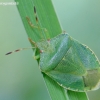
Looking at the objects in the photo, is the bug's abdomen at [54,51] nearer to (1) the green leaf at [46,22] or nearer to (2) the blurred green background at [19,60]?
(1) the green leaf at [46,22]

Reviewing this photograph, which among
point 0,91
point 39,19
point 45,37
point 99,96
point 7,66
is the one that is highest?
point 39,19

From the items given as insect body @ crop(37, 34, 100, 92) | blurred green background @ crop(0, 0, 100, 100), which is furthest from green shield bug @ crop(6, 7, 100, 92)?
blurred green background @ crop(0, 0, 100, 100)

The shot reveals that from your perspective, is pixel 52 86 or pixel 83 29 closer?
pixel 52 86

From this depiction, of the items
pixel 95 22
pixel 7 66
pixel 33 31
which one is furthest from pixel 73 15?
pixel 33 31

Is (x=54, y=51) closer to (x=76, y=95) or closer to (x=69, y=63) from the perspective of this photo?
(x=69, y=63)

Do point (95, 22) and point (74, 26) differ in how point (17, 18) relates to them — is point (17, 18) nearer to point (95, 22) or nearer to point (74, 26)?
point (74, 26)

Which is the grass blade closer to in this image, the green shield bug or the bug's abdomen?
the green shield bug

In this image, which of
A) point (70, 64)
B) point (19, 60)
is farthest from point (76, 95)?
point (19, 60)
